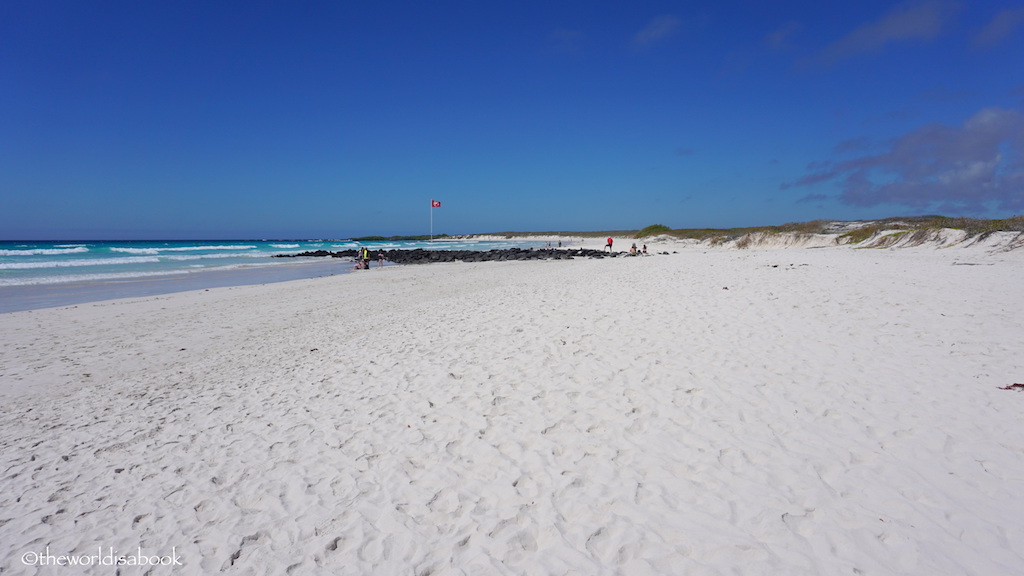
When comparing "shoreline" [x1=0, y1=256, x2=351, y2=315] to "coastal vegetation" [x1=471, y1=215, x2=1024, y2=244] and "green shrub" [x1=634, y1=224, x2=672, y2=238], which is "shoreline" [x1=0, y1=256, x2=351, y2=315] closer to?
"coastal vegetation" [x1=471, y1=215, x2=1024, y2=244]

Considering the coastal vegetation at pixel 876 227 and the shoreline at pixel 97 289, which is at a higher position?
the coastal vegetation at pixel 876 227

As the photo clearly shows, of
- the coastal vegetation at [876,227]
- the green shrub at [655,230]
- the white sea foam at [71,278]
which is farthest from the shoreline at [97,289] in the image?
the green shrub at [655,230]

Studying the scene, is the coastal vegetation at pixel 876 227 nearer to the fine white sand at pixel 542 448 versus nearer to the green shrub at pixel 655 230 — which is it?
the green shrub at pixel 655 230

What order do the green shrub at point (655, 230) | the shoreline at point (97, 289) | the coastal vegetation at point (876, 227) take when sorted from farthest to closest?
the green shrub at point (655, 230) → the coastal vegetation at point (876, 227) → the shoreline at point (97, 289)

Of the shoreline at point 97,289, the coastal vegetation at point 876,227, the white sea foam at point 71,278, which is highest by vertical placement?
the coastal vegetation at point 876,227

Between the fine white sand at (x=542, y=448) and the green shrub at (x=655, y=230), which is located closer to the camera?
the fine white sand at (x=542, y=448)

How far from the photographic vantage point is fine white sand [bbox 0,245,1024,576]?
3033mm

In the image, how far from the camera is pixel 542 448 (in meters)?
4.22

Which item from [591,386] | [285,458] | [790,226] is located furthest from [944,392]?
[790,226]

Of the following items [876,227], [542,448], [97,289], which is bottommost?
[97,289]

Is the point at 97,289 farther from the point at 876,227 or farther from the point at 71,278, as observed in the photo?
the point at 876,227

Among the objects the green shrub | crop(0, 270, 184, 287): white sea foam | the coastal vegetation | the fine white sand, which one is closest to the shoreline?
crop(0, 270, 184, 287): white sea foam

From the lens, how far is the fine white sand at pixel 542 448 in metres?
3.03

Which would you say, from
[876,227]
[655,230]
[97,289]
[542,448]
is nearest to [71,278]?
[97,289]
